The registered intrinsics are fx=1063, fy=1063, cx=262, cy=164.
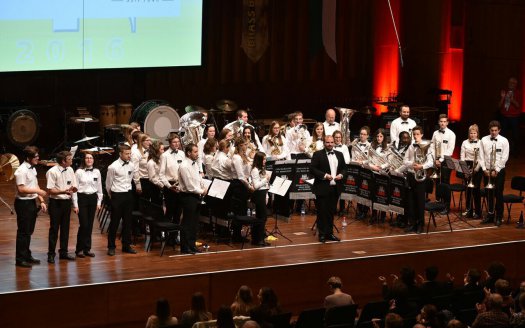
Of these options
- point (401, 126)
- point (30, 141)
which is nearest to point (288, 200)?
point (401, 126)

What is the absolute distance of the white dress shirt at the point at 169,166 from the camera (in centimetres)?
1330

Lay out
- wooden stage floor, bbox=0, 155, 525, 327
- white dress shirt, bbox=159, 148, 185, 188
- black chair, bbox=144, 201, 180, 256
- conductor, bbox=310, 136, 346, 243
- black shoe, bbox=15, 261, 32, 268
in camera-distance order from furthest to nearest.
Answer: conductor, bbox=310, 136, 346, 243 → white dress shirt, bbox=159, 148, 185, 188 → black chair, bbox=144, 201, 180, 256 → black shoe, bbox=15, 261, 32, 268 → wooden stage floor, bbox=0, 155, 525, 327

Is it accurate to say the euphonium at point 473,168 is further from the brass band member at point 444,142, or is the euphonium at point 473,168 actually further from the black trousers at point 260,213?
the black trousers at point 260,213

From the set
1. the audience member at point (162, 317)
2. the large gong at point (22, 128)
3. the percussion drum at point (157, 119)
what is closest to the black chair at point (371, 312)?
the audience member at point (162, 317)

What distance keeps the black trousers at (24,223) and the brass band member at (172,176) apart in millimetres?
1823

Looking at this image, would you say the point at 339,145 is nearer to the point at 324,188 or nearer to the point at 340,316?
the point at 324,188

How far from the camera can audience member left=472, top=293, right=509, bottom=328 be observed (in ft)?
30.3

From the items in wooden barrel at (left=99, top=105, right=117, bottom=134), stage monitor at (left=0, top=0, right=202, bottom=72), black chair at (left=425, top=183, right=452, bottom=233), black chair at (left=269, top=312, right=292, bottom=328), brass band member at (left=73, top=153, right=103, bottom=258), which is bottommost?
black chair at (left=269, top=312, right=292, bottom=328)

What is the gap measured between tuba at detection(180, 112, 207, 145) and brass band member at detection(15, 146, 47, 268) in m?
3.42

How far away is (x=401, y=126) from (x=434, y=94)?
6098 millimetres

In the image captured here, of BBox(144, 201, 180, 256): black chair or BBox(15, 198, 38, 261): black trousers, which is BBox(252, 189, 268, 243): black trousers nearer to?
BBox(144, 201, 180, 256): black chair

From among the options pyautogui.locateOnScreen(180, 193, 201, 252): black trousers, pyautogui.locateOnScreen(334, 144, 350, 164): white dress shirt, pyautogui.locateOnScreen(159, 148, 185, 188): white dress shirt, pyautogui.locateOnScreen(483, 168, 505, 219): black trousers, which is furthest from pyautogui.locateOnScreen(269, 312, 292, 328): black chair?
pyautogui.locateOnScreen(483, 168, 505, 219): black trousers

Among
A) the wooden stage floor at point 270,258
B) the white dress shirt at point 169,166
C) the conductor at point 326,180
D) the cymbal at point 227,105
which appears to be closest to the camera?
the wooden stage floor at point 270,258

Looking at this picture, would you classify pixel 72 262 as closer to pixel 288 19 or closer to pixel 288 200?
pixel 288 200
